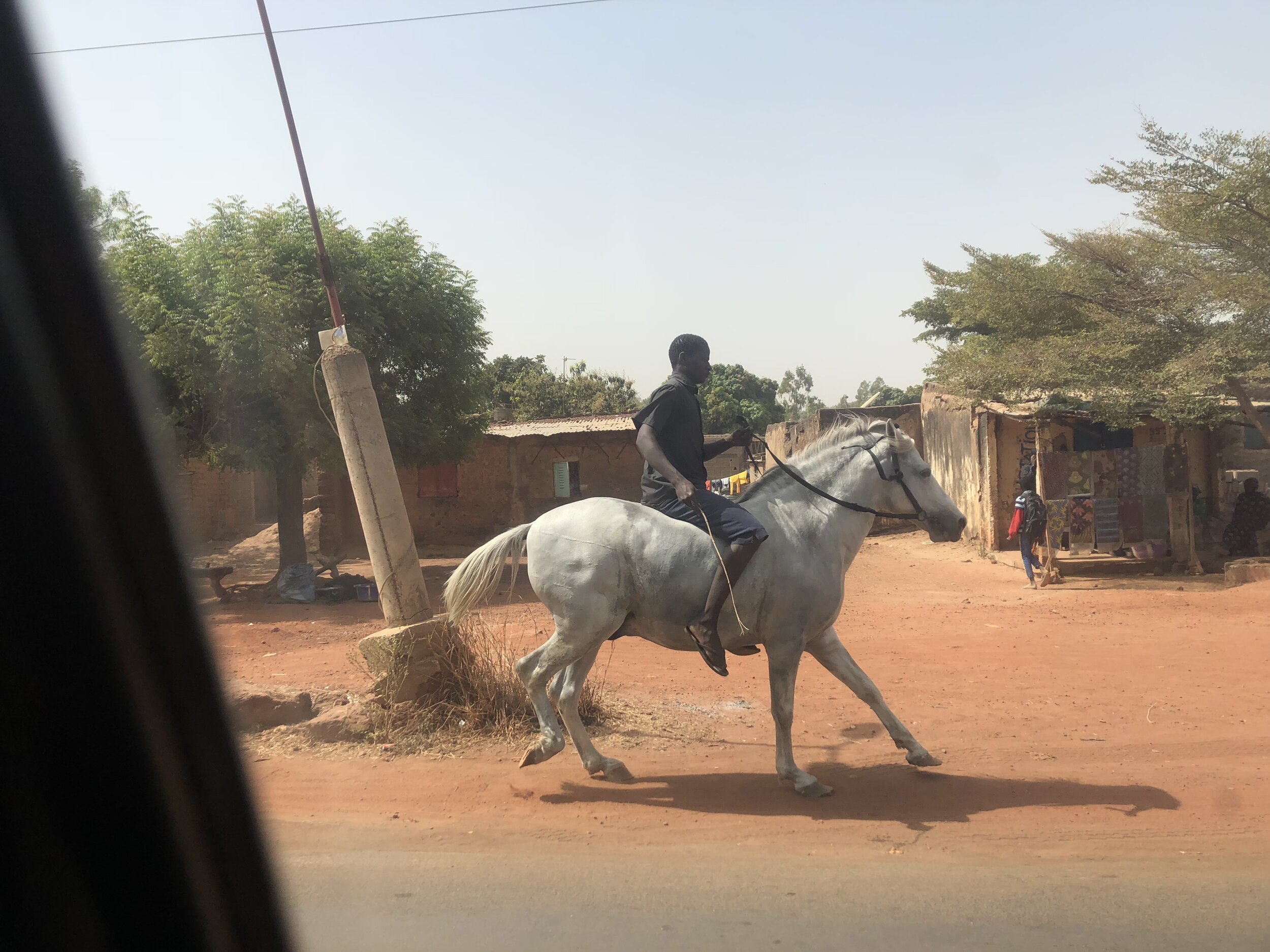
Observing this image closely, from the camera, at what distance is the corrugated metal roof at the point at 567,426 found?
22.8 meters

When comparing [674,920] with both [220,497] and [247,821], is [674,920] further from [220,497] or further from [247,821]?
[220,497]

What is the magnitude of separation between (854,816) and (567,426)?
1963 cm

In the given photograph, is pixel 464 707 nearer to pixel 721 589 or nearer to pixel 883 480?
pixel 721 589

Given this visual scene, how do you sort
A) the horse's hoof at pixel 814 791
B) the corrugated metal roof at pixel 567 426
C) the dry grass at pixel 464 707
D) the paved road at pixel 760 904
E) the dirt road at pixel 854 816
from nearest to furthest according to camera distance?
the paved road at pixel 760 904, the dirt road at pixel 854 816, the horse's hoof at pixel 814 791, the dry grass at pixel 464 707, the corrugated metal roof at pixel 567 426

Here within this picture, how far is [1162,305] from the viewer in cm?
1492

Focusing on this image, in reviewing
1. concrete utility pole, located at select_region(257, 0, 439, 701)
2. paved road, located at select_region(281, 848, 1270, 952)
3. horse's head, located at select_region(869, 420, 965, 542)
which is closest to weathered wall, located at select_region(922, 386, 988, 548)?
horse's head, located at select_region(869, 420, 965, 542)

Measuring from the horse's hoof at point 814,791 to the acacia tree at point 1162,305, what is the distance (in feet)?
36.0

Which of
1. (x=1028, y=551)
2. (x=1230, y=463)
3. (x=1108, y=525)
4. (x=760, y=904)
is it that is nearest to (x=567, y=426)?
(x=1028, y=551)

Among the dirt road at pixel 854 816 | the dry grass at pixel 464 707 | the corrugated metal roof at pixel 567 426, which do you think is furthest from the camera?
the corrugated metal roof at pixel 567 426

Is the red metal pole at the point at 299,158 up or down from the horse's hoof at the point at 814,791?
up

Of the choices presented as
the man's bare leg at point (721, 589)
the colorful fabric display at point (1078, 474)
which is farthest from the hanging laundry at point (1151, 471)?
the man's bare leg at point (721, 589)

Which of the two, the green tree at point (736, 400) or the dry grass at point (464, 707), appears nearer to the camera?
the dry grass at point (464, 707)

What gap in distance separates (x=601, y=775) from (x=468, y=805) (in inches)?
34.1

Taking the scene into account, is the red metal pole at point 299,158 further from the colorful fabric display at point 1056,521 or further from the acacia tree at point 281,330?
the colorful fabric display at point 1056,521
